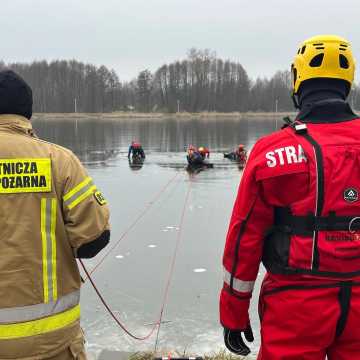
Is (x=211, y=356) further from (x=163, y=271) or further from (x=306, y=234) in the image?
(x=163, y=271)

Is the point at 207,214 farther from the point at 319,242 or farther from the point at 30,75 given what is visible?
the point at 30,75

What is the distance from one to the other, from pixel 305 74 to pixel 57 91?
121m

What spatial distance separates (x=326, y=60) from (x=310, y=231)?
2.82 feet

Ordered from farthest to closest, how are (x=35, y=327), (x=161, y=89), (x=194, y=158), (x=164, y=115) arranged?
(x=161, y=89), (x=164, y=115), (x=194, y=158), (x=35, y=327)

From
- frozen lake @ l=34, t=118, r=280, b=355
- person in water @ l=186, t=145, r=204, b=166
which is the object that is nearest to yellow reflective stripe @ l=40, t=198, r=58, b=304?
frozen lake @ l=34, t=118, r=280, b=355

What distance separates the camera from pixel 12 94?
7.74 feet

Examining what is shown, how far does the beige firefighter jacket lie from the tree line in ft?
370

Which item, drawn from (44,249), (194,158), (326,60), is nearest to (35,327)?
(44,249)

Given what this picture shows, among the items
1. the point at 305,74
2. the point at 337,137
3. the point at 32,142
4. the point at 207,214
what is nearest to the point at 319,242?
the point at 337,137

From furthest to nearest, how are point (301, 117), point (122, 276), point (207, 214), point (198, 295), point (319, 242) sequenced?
point (207, 214), point (122, 276), point (198, 295), point (301, 117), point (319, 242)

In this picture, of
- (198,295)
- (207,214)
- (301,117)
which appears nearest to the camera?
(301,117)

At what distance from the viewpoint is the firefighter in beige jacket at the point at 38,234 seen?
221cm

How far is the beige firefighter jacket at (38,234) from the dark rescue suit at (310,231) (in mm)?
814

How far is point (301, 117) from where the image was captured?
2318 mm
